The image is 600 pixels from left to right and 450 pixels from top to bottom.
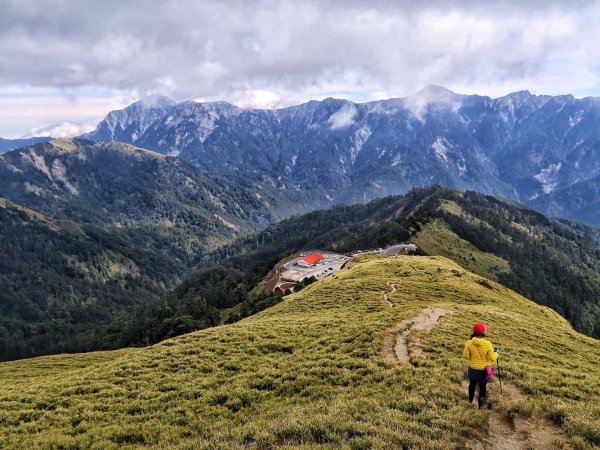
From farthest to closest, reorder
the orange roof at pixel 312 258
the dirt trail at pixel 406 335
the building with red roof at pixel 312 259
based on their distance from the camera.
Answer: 1. the orange roof at pixel 312 258
2. the building with red roof at pixel 312 259
3. the dirt trail at pixel 406 335

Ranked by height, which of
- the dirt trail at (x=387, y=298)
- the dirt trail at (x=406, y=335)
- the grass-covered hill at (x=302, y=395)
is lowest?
the grass-covered hill at (x=302, y=395)

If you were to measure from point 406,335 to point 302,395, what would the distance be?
1459cm

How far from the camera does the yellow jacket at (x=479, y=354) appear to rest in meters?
20.2

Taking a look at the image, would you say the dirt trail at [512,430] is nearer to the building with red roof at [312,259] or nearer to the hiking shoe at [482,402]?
the hiking shoe at [482,402]

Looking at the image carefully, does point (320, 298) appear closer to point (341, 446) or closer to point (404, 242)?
point (341, 446)

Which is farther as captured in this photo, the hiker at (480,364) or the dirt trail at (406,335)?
the dirt trail at (406,335)

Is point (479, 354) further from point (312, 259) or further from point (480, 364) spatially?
point (312, 259)

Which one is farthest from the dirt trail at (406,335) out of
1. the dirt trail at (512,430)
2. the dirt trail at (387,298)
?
the dirt trail at (512,430)

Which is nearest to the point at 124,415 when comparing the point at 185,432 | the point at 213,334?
the point at 185,432

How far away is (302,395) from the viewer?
23.0m

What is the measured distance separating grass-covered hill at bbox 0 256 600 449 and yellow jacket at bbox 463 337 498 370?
2157mm

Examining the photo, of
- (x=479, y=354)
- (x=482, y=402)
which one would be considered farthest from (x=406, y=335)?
(x=482, y=402)

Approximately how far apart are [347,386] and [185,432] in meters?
9.34

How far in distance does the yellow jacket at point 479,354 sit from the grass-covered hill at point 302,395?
2157 mm
